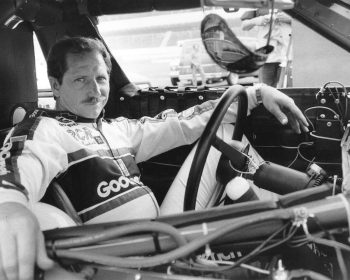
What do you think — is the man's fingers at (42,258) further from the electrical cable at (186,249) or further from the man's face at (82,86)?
the man's face at (82,86)

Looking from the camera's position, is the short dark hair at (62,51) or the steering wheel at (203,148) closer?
the steering wheel at (203,148)

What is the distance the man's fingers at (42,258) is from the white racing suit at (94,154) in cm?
23

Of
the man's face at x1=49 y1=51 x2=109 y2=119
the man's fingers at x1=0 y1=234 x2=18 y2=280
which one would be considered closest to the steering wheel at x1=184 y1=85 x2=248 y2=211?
the man's fingers at x1=0 y1=234 x2=18 y2=280

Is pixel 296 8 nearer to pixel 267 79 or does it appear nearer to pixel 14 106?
pixel 267 79

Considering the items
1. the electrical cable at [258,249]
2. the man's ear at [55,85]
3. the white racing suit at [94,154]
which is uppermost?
the man's ear at [55,85]

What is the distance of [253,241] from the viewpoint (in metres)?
0.71

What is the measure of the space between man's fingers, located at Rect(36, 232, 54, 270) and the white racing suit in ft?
0.74

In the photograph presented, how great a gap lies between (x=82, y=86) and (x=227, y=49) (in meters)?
0.79

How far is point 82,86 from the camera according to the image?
1.61 metres

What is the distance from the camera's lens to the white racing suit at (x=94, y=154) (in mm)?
1181

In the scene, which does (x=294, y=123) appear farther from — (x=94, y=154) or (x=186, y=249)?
(x=186, y=249)

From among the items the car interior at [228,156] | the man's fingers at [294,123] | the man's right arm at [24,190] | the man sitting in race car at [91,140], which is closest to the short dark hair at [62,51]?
the man sitting in race car at [91,140]

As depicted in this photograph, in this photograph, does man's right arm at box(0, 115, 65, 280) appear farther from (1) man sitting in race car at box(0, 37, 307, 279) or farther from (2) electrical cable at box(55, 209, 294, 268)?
(2) electrical cable at box(55, 209, 294, 268)

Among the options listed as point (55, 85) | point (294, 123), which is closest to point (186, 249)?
point (294, 123)
